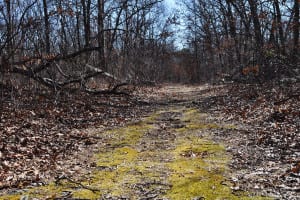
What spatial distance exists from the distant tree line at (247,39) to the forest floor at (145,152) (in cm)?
Result: 536

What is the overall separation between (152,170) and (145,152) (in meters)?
1.60

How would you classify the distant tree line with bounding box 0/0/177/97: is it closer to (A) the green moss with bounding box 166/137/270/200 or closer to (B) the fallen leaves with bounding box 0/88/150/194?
(B) the fallen leaves with bounding box 0/88/150/194

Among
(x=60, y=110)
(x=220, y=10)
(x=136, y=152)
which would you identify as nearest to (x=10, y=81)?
(x=60, y=110)

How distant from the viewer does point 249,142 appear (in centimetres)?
848

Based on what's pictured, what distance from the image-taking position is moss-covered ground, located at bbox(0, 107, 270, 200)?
5270 mm

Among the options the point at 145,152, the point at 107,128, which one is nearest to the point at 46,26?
the point at 107,128

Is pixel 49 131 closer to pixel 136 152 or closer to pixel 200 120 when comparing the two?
pixel 136 152

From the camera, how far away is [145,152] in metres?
Result: 8.07

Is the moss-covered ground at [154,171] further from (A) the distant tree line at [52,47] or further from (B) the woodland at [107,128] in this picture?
(A) the distant tree line at [52,47]

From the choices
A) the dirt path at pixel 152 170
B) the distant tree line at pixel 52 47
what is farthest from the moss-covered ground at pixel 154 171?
the distant tree line at pixel 52 47

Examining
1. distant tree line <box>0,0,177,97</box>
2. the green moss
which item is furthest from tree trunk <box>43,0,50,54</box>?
the green moss

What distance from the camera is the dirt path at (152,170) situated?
5277 millimetres

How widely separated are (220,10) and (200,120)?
2041 cm

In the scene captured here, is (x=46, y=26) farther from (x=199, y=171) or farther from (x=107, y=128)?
(x=199, y=171)
